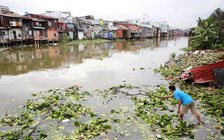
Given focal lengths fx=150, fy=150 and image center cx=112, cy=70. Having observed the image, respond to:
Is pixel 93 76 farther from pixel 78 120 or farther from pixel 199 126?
pixel 199 126

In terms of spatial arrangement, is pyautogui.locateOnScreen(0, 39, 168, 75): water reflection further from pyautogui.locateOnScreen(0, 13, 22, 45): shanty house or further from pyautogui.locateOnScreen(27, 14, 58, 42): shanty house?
pyautogui.locateOnScreen(27, 14, 58, 42): shanty house

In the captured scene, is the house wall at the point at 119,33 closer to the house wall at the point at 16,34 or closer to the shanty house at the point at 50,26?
the shanty house at the point at 50,26

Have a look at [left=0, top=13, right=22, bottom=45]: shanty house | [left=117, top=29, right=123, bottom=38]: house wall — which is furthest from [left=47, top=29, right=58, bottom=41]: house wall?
[left=117, top=29, right=123, bottom=38]: house wall

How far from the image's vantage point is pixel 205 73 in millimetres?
7387

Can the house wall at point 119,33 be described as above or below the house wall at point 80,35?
above

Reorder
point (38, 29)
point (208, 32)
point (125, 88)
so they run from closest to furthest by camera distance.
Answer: point (125, 88) → point (208, 32) → point (38, 29)

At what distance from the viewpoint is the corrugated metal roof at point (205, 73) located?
7.14m

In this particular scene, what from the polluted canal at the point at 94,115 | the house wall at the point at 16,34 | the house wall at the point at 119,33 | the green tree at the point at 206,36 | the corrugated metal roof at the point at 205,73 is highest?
the house wall at the point at 119,33

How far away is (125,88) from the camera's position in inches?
311

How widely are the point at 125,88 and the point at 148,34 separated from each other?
75216 millimetres

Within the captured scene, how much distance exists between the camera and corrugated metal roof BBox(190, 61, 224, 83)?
7.14 meters

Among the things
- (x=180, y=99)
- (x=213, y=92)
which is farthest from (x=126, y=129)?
(x=213, y=92)

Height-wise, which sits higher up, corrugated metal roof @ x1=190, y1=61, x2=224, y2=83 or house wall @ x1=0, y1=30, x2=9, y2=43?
house wall @ x1=0, y1=30, x2=9, y2=43

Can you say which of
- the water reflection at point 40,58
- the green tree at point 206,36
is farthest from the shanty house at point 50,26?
the green tree at point 206,36
